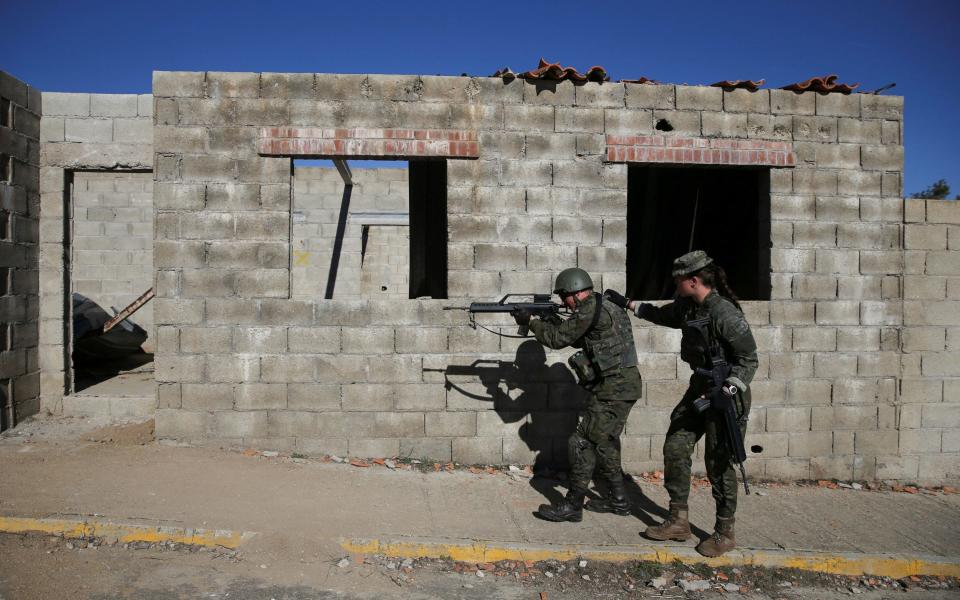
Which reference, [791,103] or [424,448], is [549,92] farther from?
[424,448]

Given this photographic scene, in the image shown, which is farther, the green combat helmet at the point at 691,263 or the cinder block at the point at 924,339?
the cinder block at the point at 924,339

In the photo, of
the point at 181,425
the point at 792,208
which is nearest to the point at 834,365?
the point at 792,208

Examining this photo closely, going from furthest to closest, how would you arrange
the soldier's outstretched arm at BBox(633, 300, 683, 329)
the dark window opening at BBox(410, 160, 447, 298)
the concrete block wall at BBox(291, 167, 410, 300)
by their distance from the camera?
the concrete block wall at BBox(291, 167, 410, 300)
the dark window opening at BBox(410, 160, 447, 298)
the soldier's outstretched arm at BBox(633, 300, 683, 329)

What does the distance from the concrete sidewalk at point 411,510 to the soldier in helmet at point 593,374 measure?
0.35 metres

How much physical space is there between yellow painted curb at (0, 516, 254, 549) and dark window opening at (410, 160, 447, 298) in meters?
4.68

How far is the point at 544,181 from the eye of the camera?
5.75 metres

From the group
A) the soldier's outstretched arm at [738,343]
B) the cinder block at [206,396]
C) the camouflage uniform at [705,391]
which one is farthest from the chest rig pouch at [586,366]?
the cinder block at [206,396]

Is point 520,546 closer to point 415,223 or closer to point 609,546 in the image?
point 609,546

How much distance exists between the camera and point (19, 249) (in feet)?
20.1

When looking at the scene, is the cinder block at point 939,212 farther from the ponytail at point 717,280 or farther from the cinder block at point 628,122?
the ponytail at point 717,280

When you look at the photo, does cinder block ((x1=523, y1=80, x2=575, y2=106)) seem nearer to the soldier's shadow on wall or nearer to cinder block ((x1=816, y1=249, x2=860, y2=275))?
the soldier's shadow on wall

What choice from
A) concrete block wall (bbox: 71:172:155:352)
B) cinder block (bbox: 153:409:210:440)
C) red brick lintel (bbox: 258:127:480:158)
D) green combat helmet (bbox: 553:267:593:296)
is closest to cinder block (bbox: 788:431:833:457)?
green combat helmet (bbox: 553:267:593:296)

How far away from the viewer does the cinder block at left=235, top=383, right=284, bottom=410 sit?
559 cm

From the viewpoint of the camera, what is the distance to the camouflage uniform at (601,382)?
456 centimetres
